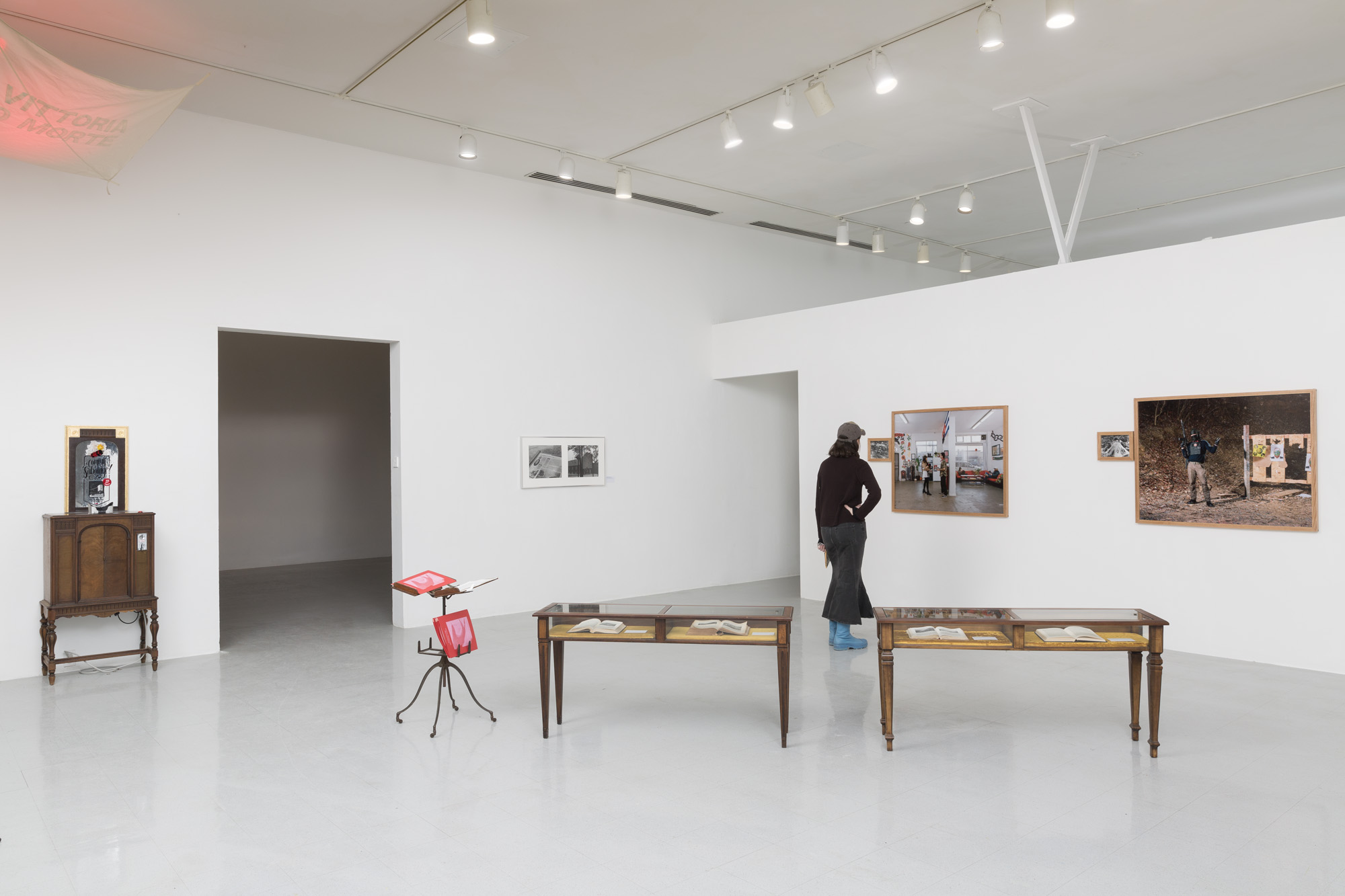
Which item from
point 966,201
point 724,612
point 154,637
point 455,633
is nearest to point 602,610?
point 724,612

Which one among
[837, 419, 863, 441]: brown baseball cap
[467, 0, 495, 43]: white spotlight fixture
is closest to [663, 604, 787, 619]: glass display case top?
[837, 419, 863, 441]: brown baseball cap

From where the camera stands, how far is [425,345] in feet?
26.0

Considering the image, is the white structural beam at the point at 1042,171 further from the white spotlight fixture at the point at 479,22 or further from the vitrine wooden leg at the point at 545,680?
the vitrine wooden leg at the point at 545,680

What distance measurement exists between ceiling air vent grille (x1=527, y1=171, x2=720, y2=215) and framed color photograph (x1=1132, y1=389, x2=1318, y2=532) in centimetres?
487

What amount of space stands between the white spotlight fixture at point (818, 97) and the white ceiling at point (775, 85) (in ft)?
0.45

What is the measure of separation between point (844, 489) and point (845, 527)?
0.29 metres

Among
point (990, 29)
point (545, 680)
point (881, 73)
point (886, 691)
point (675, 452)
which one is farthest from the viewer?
point (675, 452)

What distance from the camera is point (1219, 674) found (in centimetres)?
579

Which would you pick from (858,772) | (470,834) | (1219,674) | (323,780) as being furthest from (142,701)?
(1219,674)

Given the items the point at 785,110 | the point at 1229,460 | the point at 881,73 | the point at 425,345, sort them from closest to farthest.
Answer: the point at 881,73 < the point at 1229,460 < the point at 785,110 < the point at 425,345

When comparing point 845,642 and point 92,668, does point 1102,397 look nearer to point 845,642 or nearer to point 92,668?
point 845,642

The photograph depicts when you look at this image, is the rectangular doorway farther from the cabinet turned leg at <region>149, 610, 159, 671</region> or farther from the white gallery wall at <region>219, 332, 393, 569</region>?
the cabinet turned leg at <region>149, 610, 159, 671</region>

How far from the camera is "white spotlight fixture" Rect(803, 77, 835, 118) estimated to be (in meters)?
6.16

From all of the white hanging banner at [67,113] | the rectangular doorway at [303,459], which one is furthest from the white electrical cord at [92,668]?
the rectangular doorway at [303,459]
